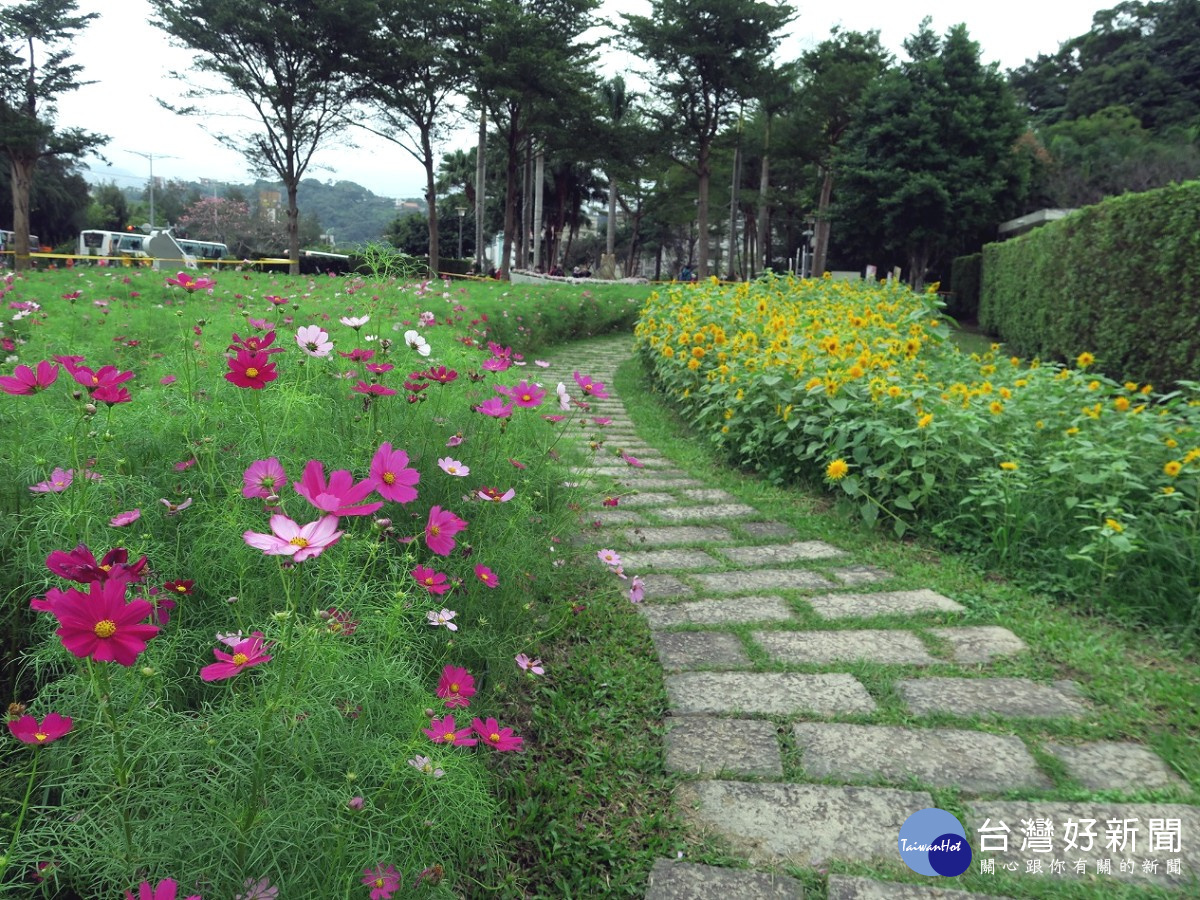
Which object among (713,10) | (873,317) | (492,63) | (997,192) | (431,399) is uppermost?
(713,10)

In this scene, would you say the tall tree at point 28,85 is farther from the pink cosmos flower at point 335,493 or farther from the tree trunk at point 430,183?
the pink cosmos flower at point 335,493

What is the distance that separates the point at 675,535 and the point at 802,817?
5.96 feet

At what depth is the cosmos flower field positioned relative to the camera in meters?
0.99

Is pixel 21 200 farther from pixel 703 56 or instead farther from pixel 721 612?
pixel 721 612

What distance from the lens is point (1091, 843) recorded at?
4.95 ft

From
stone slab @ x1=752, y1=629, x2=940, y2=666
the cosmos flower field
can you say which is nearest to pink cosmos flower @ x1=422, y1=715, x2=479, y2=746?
the cosmos flower field

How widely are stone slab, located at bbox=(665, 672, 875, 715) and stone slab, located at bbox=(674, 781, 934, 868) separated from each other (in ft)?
1.00

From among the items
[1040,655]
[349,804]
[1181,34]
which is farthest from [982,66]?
[349,804]

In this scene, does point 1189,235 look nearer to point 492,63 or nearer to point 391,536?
point 391,536

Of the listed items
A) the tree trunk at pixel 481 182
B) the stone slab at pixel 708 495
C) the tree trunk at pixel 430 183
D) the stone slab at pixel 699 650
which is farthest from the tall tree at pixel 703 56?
the stone slab at pixel 699 650

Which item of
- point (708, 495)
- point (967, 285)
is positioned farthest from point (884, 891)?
point (967, 285)

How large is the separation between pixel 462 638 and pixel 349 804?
712 millimetres

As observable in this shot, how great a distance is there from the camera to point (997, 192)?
71.3 ft

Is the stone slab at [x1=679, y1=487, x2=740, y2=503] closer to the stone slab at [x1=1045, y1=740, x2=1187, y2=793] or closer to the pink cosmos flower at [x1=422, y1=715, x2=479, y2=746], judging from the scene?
the stone slab at [x1=1045, y1=740, x2=1187, y2=793]
